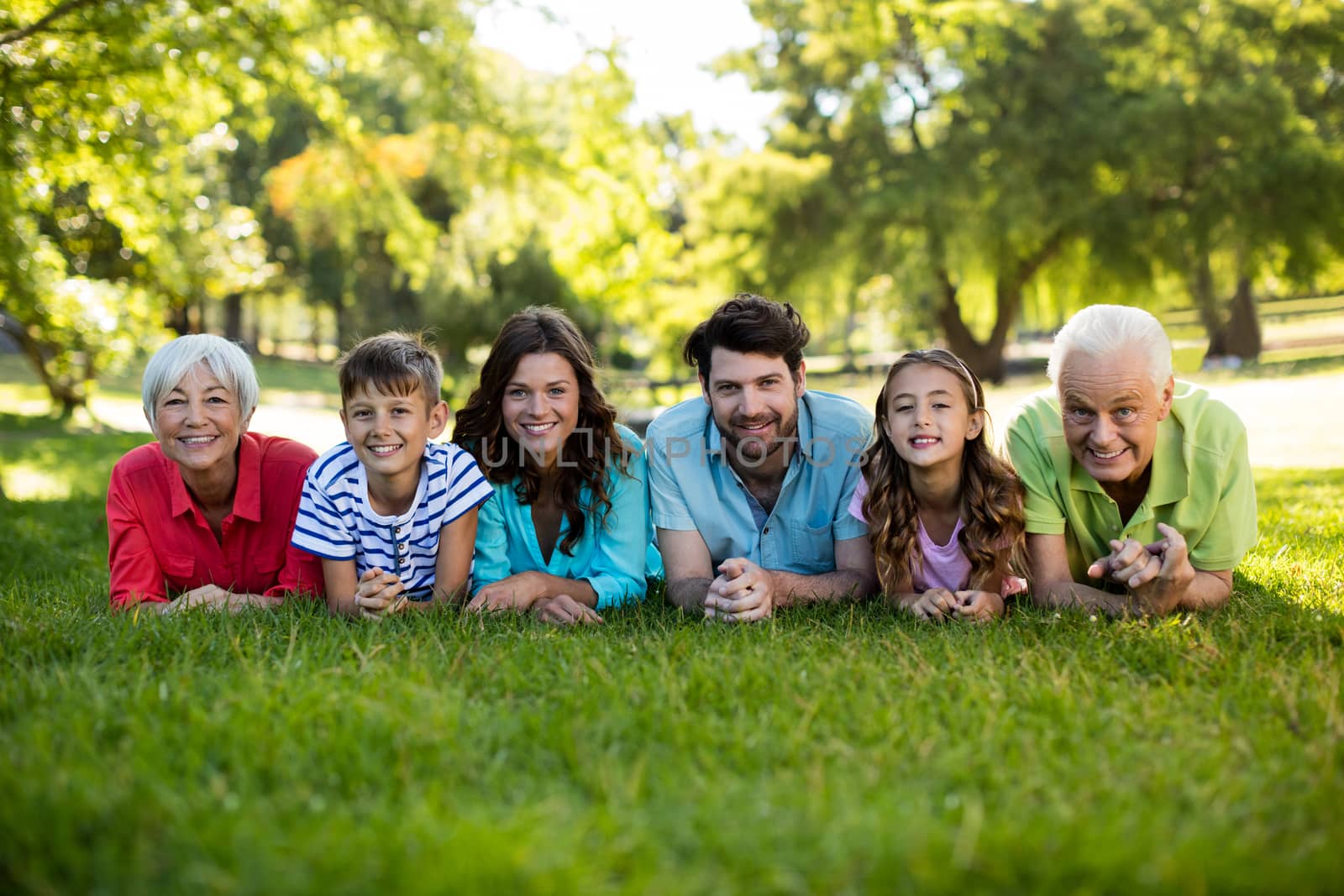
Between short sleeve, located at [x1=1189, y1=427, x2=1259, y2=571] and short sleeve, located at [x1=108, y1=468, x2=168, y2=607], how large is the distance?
14.6 feet

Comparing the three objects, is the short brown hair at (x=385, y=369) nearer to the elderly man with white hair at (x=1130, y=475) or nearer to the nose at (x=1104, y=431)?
the elderly man with white hair at (x=1130, y=475)

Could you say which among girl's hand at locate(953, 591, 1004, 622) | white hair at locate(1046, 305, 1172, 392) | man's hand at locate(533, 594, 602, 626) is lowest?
girl's hand at locate(953, 591, 1004, 622)

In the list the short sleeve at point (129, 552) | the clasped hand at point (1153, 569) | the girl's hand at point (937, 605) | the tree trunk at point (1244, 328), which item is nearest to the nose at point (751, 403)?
the girl's hand at point (937, 605)

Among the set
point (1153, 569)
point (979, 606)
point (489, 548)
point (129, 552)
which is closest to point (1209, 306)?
point (1153, 569)

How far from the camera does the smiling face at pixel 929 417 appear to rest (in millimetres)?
4070

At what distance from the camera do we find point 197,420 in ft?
13.8

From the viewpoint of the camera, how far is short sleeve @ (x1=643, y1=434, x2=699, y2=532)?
4602 mm

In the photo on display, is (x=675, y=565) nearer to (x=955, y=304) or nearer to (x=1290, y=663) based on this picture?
(x=1290, y=663)

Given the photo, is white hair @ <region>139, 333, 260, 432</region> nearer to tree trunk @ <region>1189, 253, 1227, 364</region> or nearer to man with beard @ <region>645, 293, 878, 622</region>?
man with beard @ <region>645, 293, 878, 622</region>

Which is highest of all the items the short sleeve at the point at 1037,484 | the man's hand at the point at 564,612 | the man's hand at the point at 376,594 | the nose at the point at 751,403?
the nose at the point at 751,403

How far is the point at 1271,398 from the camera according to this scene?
17.4m

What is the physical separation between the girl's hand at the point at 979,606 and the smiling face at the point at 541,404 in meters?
1.88

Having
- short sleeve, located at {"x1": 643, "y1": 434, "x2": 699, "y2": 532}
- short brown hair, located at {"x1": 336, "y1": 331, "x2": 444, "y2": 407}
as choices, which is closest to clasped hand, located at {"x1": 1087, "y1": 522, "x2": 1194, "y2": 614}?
short sleeve, located at {"x1": 643, "y1": 434, "x2": 699, "y2": 532}

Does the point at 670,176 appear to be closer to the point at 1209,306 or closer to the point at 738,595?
the point at 738,595
